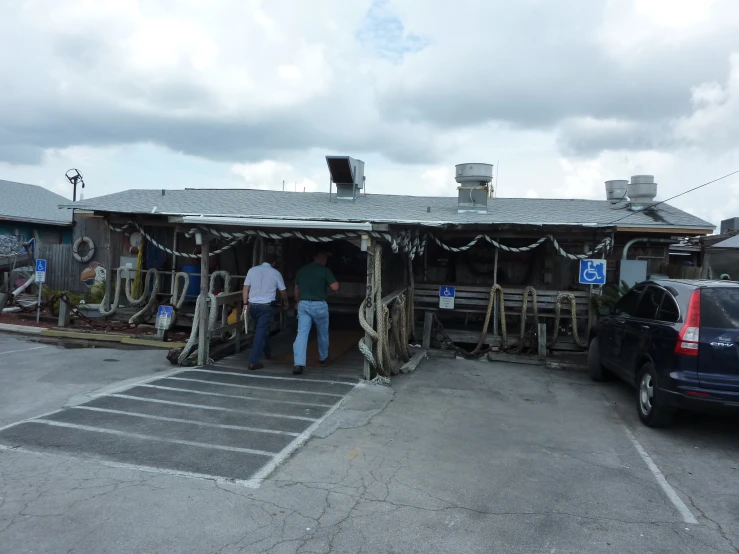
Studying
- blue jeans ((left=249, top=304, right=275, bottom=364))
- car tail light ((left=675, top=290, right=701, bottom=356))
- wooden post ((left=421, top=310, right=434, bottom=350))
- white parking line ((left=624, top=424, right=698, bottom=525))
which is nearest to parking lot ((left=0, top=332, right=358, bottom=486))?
blue jeans ((left=249, top=304, right=275, bottom=364))

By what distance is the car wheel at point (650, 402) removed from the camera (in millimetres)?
6155

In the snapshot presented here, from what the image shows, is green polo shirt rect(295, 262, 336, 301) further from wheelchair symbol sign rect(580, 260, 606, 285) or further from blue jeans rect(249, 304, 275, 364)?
wheelchair symbol sign rect(580, 260, 606, 285)

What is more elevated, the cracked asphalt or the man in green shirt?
the man in green shirt

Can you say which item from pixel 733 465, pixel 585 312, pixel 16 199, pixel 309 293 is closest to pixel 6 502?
pixel 309 293

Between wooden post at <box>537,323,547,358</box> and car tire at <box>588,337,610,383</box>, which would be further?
wooden post at <box>537,323,547,358</box>

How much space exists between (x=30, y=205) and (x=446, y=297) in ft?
57.7

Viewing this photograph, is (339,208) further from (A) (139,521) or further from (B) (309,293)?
(A) (139,521)

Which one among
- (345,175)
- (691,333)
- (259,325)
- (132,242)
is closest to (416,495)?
(691,333)

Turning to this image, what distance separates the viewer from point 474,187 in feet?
40.9

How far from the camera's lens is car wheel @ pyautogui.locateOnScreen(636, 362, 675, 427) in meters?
6.16

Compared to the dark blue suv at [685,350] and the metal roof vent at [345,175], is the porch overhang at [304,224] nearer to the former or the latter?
the dark blue suv at [685,350]

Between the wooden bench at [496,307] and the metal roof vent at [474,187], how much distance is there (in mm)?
2057

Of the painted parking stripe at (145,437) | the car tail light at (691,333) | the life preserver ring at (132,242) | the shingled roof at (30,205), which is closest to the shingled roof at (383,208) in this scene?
the life preserver ring at (132,242)

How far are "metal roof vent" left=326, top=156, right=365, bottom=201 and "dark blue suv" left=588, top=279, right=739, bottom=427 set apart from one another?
25.3 ft
